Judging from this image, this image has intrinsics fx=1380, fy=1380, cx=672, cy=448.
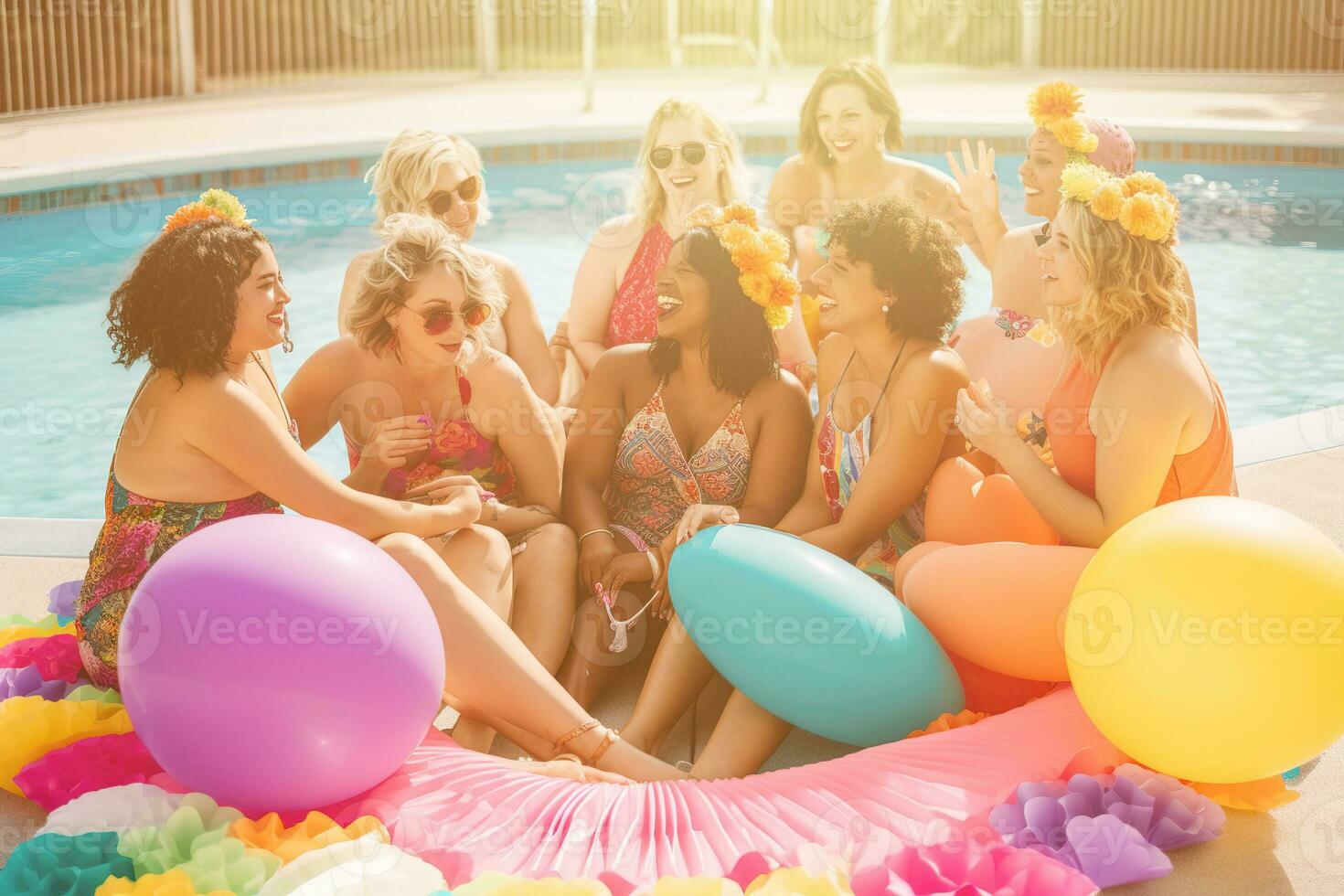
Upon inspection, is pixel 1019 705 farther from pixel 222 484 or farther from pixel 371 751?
pixel 222 484

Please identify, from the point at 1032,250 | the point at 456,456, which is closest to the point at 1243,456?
the point at 1032,250

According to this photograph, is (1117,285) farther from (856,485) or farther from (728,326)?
(728,326)

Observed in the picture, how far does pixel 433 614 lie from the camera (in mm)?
2766

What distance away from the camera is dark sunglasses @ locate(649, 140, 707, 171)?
15.4 ft

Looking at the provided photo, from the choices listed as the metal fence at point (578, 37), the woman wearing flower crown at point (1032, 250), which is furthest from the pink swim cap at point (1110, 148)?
the metal fence at point (578, 37)

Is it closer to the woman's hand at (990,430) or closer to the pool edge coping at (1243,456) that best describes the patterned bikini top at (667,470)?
the woman's hand at (990,430)

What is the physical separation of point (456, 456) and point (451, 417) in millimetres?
103

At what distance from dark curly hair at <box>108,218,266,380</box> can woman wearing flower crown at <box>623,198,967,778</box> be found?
3.76 ft

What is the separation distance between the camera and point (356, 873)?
7.71 ft

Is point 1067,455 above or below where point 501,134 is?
below

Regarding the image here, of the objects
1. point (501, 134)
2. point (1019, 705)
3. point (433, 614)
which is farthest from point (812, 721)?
point (501, 134)

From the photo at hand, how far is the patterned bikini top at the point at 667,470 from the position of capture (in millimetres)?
3605

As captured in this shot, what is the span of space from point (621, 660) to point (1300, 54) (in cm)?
1486

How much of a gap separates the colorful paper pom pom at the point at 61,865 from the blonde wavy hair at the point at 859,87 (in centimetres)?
385
